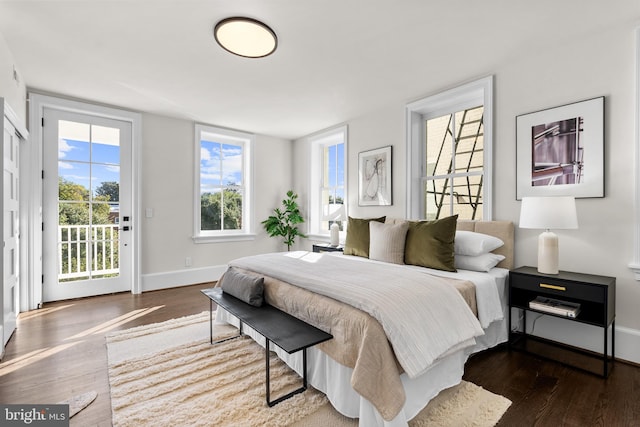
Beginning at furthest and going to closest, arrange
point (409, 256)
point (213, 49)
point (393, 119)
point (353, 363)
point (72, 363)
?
point (393, 119)
point (409, 256)
point (213, 49)
point (72, 363)
point (353, 363)

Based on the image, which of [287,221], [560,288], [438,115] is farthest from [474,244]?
[287,221]

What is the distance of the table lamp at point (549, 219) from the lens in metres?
2.16

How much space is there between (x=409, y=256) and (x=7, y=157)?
3.49 m

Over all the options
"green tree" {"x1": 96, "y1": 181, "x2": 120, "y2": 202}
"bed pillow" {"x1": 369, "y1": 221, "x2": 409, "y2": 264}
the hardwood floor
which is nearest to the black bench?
the hardwood floor

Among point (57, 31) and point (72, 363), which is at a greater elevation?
point (57, 31)

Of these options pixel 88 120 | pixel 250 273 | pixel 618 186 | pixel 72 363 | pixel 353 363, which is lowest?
pixel 72 363

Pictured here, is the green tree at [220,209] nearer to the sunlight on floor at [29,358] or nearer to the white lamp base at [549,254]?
the sunlight on floor at [29,358]

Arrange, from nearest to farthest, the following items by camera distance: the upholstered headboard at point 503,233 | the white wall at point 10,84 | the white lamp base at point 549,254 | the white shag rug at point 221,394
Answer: the white shag rug at point 221,394, the white lamp base at point 549,254, the white wall at point 10,84, the upholstered headboard at point 503,233

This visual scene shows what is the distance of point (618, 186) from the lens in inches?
87.9

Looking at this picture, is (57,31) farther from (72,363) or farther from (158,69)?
(72,363)

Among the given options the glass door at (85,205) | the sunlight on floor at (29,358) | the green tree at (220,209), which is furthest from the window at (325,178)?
the sunlight on floor at (29,358)

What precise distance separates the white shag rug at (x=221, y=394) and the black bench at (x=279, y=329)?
0.46ft

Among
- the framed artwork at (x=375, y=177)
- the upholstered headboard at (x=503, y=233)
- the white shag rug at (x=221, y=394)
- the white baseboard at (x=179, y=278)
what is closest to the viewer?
the white shag rug at (x=221, y=394)

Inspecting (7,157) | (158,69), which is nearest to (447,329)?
(158,69)
